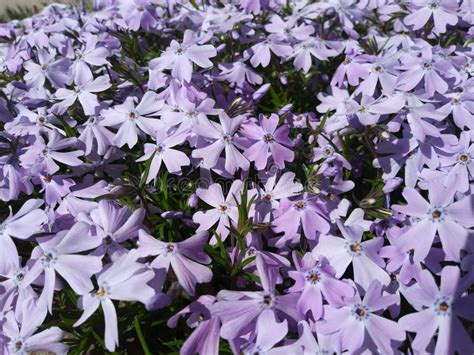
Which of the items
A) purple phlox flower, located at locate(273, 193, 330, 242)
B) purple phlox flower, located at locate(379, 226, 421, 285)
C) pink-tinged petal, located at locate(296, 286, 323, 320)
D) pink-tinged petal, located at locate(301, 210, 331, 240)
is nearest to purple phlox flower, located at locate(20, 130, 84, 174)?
purple phlox flower, located at locate(273, 193, 330, 242)

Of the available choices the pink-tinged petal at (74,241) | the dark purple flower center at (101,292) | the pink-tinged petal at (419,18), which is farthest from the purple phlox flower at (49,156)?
the pink-tinged petal at (419,18)

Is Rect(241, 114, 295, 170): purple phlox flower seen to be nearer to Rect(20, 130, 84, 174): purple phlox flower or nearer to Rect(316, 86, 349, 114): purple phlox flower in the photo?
Rect(316, 86, 349, 114): purple phlox flower

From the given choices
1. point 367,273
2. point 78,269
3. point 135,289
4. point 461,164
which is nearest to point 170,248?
point 135,289

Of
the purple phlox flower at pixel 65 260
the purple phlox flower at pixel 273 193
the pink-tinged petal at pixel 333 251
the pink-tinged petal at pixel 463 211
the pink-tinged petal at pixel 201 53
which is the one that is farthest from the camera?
the pink-tinged petal at pixel 201 53

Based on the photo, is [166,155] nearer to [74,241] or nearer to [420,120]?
[74,241]

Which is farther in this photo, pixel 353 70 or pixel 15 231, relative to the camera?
pixel 353 70

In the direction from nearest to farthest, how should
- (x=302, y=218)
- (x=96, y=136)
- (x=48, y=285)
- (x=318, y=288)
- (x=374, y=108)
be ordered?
(x=48, y=285) < (x=318, y=288) < (x=302, y=218) < (x=374, y=108) < (x=96, y=136)

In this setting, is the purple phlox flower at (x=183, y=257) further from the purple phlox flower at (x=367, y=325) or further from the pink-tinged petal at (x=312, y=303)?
the purple phlox flower at (x=367, y=325)
